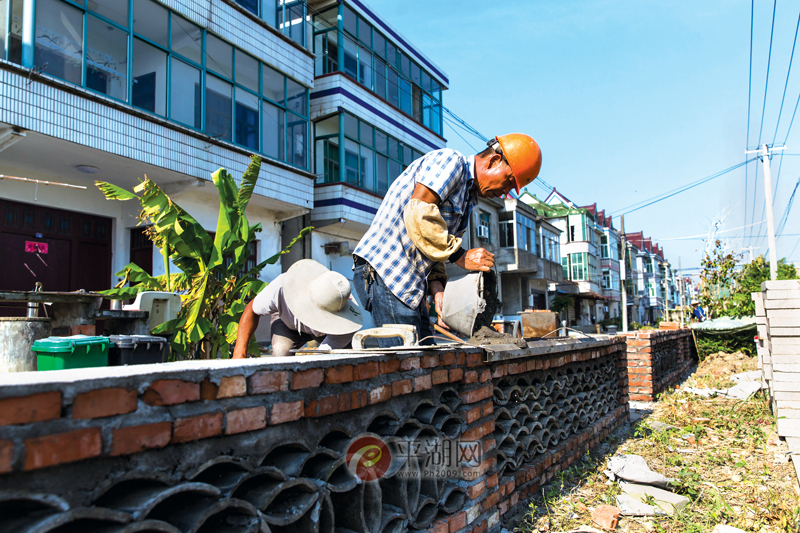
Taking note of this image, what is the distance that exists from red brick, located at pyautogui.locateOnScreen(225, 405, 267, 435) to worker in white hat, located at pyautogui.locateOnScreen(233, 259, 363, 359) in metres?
1.09

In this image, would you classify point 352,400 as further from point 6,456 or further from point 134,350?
point 134,350

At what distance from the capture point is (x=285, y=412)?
1.68m

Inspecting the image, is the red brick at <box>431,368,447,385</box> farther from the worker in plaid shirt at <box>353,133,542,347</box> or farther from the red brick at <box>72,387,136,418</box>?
the red brick at <box>72,387,136,418</box>

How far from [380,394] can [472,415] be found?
84 cm

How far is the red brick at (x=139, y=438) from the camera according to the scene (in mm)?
1229

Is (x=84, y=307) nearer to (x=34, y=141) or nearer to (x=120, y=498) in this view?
(x=34, y=141)

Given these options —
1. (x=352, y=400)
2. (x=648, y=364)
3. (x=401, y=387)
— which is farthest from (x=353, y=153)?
(x=352, y=400)

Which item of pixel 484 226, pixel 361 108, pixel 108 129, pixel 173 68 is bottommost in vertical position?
pixel 108 129

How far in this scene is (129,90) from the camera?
8.74 meters

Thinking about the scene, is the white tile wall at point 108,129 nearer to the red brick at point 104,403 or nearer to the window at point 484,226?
the red brick at point 104,403

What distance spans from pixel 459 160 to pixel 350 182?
11.5m

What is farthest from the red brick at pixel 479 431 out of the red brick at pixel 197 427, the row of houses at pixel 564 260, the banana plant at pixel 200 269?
the row of houses at pixel 564 260

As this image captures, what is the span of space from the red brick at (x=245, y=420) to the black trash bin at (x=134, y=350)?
269 centimetres

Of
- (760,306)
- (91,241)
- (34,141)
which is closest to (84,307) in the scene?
(34,141)
